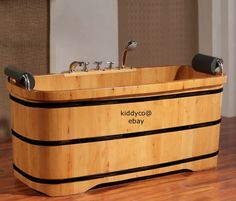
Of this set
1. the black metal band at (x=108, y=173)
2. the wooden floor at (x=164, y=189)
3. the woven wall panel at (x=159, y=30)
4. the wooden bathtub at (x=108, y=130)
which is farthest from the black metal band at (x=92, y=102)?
the woven wall panel at (x=159, y=30)

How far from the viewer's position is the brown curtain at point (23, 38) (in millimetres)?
4770

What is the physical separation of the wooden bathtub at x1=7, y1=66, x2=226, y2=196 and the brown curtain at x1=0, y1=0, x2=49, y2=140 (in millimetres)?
948

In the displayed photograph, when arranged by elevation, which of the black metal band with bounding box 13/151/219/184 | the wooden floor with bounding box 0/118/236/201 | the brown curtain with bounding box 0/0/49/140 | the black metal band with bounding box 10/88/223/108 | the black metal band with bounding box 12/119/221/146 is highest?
the brown curtain with bounding box 0/0/49/140

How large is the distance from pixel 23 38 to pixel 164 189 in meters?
1.97

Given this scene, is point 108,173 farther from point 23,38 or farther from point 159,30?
point 159,30

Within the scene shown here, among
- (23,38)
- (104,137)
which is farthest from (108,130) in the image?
(23,38)

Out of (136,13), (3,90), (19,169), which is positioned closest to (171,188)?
(19,169)

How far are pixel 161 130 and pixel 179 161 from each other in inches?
11.7

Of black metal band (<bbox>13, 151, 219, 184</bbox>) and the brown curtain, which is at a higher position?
the brown curtain

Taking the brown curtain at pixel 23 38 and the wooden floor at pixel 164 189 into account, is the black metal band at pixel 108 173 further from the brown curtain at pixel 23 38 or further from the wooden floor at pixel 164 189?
the brown curtain at pixel 23 38

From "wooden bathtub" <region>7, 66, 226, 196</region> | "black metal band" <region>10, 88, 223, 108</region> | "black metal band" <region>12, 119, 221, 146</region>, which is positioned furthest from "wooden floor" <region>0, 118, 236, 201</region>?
"black metal band" <region>10, 88, 223, 108</region>

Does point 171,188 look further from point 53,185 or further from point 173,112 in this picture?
point 53,185

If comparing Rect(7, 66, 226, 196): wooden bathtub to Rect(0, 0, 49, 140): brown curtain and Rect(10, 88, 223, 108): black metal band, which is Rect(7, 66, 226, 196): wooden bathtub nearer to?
Rect(10, 88, 223, 108): black metal band

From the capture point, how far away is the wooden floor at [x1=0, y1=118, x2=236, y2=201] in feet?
11.5
